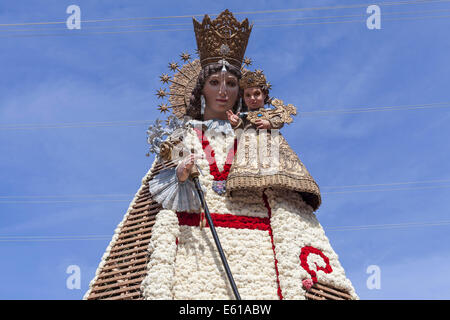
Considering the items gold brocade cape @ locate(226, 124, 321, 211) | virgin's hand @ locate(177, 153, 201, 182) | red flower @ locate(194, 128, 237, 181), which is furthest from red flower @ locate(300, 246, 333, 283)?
virgin's hand @ locate(177, 153, 201, 182)

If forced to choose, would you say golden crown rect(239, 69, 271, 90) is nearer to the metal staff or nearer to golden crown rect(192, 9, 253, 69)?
golden crown rect(192, 9, 253, 69)

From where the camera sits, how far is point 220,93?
12.8 meters

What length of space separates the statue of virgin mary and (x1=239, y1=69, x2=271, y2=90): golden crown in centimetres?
50

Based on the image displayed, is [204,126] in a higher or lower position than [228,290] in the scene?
higher

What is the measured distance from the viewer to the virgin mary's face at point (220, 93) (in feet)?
42.1

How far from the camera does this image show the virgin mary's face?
12820mm

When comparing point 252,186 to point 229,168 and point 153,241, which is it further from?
point 153,241

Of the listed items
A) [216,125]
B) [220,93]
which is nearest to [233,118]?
[216,125]

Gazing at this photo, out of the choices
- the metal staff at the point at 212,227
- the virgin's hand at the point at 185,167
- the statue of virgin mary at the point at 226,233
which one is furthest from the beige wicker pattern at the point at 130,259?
the metal staff at the point at 212,227

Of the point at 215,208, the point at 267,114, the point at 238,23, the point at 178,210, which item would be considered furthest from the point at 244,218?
the point at 238,23

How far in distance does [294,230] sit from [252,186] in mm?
1128

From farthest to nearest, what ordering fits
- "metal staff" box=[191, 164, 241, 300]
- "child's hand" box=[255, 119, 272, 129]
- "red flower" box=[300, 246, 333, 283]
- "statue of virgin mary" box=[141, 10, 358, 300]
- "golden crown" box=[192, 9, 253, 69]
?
"golden crown" box=[192, 9, 253, 69], "child's hand" box=[255, 119, 272, 129], "red flower" box=[300, 246, 333, 283], "statue of virgin mary" box=[141, 10, 358, 300], "metal staff" box=[191, 164, 241, 300]

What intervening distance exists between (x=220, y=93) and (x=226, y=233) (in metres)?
3.45

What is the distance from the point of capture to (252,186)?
1103 cm
